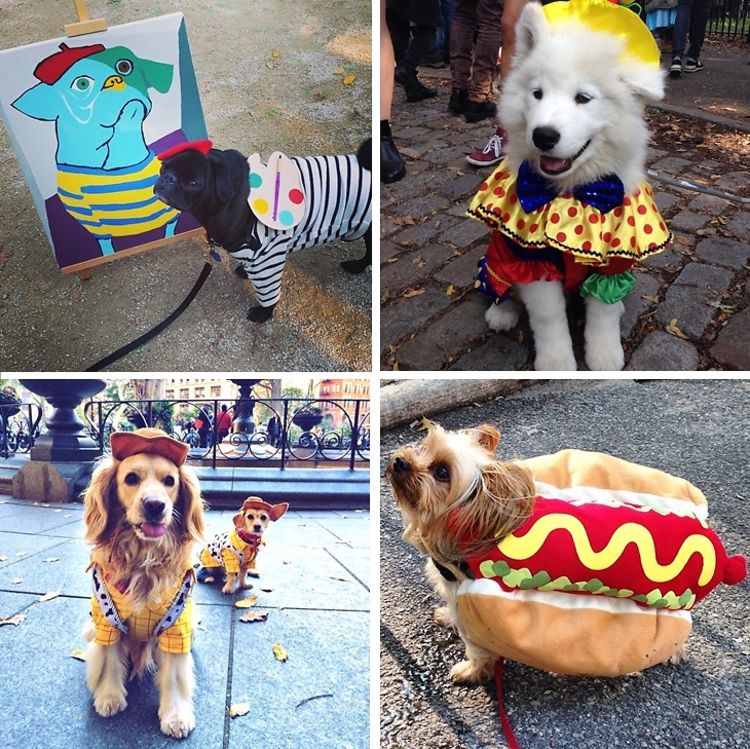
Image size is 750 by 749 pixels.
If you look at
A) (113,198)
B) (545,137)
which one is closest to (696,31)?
(545,137)

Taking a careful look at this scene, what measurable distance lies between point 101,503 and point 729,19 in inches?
310

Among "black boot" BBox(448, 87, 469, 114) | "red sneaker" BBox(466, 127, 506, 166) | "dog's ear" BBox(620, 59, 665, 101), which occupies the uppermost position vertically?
"dog's ear" BBox(620, 59, 665, 101)

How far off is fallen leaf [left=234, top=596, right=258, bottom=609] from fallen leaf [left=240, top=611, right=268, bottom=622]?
0.02m

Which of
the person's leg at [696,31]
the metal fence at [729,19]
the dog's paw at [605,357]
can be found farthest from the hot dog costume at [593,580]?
the metal fence at [729,19]

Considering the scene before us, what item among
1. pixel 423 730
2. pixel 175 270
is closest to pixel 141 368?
pixel 175 270

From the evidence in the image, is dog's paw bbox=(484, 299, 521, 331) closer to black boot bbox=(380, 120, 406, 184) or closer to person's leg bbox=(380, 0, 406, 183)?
person's leg bbox=(380, 0, 406, 183)

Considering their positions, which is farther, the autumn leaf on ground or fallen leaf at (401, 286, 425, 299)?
fallen leaf at (401, 286, 425, 299)

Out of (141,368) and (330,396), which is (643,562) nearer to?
(330,396)

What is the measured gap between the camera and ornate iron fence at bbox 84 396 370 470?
1.47 meters

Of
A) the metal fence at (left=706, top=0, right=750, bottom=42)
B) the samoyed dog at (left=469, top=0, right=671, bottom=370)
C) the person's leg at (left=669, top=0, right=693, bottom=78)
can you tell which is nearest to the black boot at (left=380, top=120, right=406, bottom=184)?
the samoyed dog at (left=469, top=0, right=671, bottom=370)

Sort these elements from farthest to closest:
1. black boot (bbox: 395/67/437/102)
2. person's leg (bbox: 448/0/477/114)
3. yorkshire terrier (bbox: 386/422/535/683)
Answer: black boot (bbox: 395/67/437/102)
person's leg (bbox: 448/0/477/114)
yorkshire terrier (bbox: 386/422/535/683)

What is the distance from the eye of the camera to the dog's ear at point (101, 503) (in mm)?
1385

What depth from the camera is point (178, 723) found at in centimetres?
133

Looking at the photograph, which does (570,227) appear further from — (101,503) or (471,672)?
(101,503)
